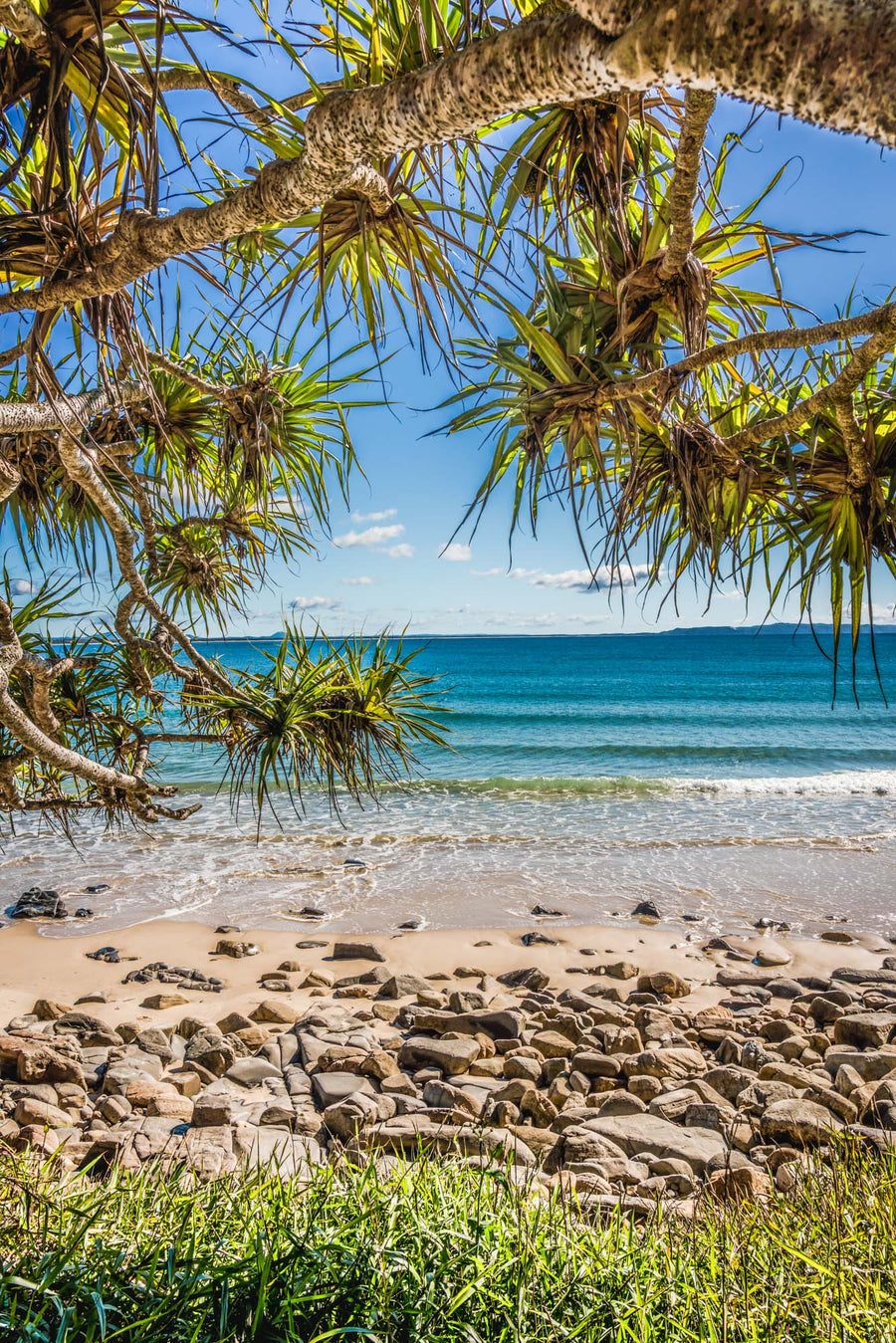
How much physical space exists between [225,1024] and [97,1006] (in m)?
1.09

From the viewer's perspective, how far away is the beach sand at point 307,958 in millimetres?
5102

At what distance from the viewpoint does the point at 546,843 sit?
995 cm

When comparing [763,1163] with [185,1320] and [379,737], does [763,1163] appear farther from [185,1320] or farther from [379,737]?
[185,1320]

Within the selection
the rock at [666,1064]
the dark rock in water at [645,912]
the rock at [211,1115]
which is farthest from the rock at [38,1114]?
the dark rock in water at [645,912]

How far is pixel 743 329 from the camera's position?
2199 millimetres

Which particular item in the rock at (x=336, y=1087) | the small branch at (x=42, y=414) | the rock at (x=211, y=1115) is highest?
the small branch at (x=42, y=414)

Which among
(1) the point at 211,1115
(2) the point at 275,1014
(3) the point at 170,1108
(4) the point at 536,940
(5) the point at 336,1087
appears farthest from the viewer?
(4) the point at 536,940

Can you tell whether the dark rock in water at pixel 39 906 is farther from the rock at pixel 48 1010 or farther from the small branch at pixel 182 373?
the small branch at pixel 182 373

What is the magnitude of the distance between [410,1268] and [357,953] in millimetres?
4481

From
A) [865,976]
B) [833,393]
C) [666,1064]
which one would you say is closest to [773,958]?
[865,976]

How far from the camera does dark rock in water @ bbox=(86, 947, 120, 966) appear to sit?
19.5 feet

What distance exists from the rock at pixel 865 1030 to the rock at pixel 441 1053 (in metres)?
1.95

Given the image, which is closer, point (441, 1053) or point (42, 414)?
point (42, 414)

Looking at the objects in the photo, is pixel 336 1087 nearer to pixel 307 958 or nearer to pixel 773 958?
pixel 307 958
